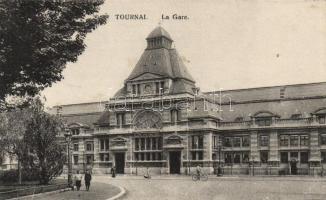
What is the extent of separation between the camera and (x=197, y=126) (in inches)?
1870

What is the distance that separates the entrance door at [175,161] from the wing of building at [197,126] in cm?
3

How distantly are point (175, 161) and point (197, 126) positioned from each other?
177 inches

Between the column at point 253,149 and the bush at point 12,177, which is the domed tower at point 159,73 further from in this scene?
the bush at point 12,177

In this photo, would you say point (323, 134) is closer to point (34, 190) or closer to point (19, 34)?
point (34, 190)

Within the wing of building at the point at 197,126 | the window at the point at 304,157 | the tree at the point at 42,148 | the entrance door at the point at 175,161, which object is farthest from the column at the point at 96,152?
the tree at the point at 42,148

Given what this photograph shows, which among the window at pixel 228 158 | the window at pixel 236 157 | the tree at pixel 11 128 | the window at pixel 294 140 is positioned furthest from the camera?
the window at pixel 228 158

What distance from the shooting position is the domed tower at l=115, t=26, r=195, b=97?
164 ft

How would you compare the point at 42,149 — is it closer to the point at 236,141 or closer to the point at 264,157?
the point at 236,141

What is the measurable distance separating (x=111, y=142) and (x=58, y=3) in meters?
36.6

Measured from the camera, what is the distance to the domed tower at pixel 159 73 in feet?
164

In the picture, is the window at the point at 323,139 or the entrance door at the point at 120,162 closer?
the window at the point at 323,139

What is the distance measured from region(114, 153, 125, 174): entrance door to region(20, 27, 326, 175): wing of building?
109 millimetres

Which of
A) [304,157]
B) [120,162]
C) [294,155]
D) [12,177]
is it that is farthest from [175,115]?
[12,177]

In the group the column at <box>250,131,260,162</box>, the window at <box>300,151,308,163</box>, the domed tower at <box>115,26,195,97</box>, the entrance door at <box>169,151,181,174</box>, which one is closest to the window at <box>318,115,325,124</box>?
the window at <box>300,151,308,163</box>
